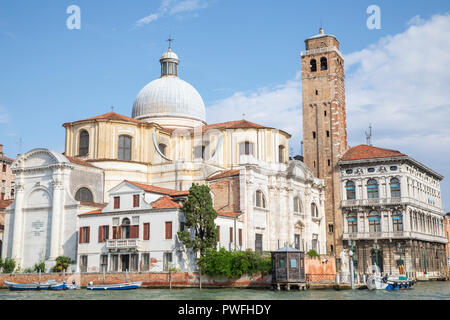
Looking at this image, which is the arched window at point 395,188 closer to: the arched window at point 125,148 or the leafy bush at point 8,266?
the arched window at point 125,148

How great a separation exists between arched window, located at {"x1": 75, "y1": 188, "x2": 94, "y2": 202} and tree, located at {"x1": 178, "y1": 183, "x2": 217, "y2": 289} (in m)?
11.8

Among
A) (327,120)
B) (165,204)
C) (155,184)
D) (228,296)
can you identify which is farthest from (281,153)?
(228,296)

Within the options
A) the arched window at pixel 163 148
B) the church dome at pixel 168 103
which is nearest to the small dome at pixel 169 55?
the church dome at pixel 168 103

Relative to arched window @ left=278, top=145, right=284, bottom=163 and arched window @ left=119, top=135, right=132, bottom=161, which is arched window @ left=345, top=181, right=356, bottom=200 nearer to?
arched window @ left=278, top=145, right=284, bottom=163

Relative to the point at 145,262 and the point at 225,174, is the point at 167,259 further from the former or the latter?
the point at 225,174

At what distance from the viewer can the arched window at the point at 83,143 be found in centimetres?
4825

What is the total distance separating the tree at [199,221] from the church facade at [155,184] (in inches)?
53.7

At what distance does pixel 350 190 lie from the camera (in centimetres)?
5581

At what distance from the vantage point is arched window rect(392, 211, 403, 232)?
52.8m

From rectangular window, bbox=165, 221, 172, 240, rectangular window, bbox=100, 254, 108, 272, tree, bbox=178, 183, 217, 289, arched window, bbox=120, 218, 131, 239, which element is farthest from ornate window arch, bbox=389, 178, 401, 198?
rectangular window, bbox=100, 254, 108, 272

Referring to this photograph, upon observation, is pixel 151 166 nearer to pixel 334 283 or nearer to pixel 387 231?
pixel 334 283

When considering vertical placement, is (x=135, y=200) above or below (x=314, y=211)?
below

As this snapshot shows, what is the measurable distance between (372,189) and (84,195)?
2839cm
